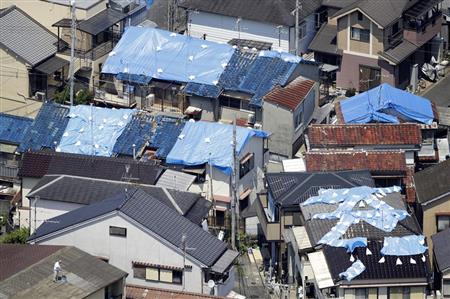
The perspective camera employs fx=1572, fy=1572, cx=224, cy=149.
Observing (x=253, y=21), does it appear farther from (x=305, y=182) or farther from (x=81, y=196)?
(x=81, y=196)

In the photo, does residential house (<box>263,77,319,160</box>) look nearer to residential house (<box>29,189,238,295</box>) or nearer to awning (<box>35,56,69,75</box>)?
awning (<box>35,56,69,75</box>)

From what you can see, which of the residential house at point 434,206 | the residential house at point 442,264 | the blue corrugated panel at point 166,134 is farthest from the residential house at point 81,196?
the residential house at point 442,264

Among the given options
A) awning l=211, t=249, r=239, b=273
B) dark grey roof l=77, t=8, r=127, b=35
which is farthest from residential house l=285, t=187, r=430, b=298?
dark grey roof l=77, t=8, r=127, b=35

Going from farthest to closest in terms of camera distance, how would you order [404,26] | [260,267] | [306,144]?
[404,26]
[306,144]
[260,267]

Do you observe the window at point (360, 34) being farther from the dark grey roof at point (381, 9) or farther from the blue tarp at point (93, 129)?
the blue tarp at point (93, 129)

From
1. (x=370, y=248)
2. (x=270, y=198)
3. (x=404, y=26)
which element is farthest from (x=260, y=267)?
(x=404, y=26)

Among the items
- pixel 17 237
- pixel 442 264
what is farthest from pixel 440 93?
pixel 17 237

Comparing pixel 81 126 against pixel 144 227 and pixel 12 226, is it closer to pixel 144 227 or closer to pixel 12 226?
pixel 12 226
